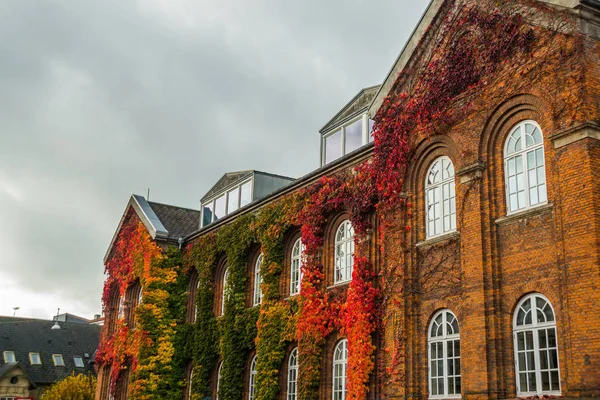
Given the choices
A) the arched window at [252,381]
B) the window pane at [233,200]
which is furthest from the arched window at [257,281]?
the window pane at [233,200]

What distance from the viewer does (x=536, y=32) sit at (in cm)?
1655

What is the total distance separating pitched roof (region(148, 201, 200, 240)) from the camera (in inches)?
1383

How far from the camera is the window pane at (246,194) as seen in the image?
104 ft

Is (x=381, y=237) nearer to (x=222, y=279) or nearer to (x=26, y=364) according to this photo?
(x=222, y=279)

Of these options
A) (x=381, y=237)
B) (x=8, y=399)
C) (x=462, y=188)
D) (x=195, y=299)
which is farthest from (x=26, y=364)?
(x=462, y=188)

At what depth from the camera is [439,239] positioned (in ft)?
61.0

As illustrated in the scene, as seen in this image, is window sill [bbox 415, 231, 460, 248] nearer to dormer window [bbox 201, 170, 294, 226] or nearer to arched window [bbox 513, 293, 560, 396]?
arched window [bbox 513, 293, 560, 396]

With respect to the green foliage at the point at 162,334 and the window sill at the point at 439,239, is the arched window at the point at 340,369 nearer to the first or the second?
the window sill at the point at 439,239

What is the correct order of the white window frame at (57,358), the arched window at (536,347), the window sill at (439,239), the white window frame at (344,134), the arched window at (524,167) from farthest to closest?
the white window frame at (57,358)
the white window frame at (344,134)
the window sill at (439,239)
the arched window at (524,167)
the arched window at (536,347)

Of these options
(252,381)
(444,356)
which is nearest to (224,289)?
(252,381)

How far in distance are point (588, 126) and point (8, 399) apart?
176 feet

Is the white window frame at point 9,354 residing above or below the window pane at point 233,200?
below

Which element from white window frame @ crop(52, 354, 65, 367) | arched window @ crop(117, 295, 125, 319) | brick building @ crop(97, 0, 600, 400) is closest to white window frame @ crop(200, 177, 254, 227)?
arched window @ crop(117, 295, 125, 319)

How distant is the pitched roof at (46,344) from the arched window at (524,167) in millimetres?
49494
